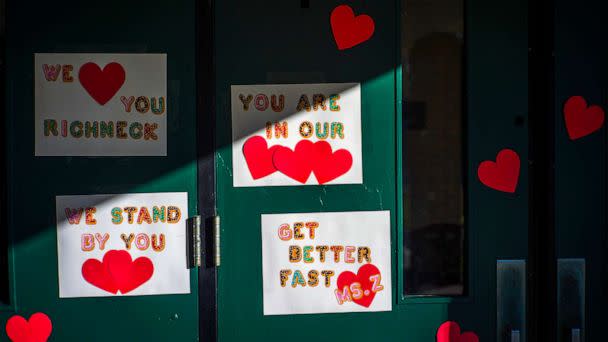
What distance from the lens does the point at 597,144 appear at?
2221 millimetres

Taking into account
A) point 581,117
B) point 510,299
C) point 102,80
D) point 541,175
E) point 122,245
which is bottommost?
point 510,299

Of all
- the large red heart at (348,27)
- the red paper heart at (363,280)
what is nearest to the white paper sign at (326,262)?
the red paper heart at (363,280)

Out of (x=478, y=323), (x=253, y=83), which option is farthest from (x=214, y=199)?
(x=478, y=323)

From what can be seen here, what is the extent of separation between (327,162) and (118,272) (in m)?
0.92

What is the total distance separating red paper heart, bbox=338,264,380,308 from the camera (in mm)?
2197

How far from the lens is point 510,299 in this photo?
2238mm

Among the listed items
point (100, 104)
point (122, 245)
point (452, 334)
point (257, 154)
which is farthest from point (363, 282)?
point (100, 104)

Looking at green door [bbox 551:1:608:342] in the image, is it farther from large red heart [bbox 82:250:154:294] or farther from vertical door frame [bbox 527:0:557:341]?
large red heart [bbox 82:250:154:294]

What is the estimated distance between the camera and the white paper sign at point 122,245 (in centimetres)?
213

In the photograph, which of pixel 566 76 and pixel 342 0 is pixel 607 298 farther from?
pixel 342 0

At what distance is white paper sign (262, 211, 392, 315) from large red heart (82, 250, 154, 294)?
0.47 m

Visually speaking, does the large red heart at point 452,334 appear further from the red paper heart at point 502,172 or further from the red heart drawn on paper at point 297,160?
the red heart drawn on paper at point 297,160

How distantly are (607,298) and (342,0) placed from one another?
1.60 m

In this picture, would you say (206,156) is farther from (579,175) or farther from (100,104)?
(579,175)
